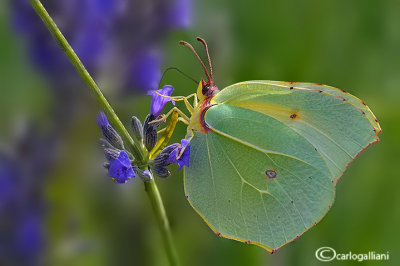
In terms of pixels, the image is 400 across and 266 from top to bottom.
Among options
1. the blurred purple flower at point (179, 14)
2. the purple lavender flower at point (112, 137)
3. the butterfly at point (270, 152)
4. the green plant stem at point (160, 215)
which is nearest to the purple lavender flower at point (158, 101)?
the butterfly at point (270, 152)

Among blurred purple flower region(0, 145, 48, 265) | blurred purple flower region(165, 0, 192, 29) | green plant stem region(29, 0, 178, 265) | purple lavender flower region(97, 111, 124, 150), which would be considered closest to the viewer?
green plant stem region(29, 0, 178, 265)

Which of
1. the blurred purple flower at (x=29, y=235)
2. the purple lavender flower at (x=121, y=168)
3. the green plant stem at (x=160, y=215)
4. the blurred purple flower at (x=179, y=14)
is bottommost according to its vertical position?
the blurred purple flower at (x=29, y=235)

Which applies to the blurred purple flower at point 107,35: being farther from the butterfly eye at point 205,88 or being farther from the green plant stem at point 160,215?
the green plant stem at point 160,215

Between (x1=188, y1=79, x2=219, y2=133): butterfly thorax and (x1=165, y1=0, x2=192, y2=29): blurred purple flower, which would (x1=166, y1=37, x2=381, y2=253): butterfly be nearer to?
(x1=188, y1=79, x2=219, y2=133): butterfly thorax

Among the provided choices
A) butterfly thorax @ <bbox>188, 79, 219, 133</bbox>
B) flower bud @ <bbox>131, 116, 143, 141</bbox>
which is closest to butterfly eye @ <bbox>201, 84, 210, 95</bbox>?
butterfly thorax @ <bbox>188, 79, 219, 133</bbox>

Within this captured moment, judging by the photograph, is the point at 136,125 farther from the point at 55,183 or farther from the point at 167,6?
the point at 167,6

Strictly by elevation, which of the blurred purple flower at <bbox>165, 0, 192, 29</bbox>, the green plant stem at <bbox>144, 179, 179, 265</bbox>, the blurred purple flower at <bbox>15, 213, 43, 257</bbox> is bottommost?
the blurred purple flower at <bbox>15, 213, 43, 257</bbox>

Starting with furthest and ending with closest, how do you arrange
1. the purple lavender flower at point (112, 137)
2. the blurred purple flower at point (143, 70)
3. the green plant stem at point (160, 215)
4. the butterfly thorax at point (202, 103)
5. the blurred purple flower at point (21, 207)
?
the blurred purple flower at point (143, 70) → the butterfly thorax at point (202, 103) → the blurred purple flower at point (21, 207) → the purple lavender flower at point (112, 137) → the green plant stem at point (160, 215)

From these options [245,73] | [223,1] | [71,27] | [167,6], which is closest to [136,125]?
[71,27]
